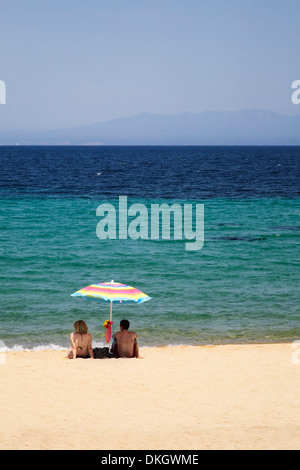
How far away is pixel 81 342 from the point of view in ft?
43.3

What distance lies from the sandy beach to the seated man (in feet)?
0.88

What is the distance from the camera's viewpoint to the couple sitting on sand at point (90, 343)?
43.0 ft

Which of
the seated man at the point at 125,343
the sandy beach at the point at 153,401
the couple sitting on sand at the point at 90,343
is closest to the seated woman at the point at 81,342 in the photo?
the couple sitting on sand at the point at 90,343

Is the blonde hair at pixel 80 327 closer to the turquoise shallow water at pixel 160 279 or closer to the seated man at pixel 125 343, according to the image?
the seated man at pixel 125 343

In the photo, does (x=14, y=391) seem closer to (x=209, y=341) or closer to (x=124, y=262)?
(x=209, y=341)

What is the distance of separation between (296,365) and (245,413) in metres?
3.67

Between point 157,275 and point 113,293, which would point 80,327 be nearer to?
point 113,293

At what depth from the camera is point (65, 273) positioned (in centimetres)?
2384

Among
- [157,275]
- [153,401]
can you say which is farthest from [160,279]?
[153,401]

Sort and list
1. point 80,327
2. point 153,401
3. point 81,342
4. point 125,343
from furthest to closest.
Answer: point 125,343, point 81,342, point 80,327, point 153,401

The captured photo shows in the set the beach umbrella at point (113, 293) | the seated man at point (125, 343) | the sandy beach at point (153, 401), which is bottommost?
the sandy beach at point (153, 401)

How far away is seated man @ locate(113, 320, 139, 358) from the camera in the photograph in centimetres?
1323

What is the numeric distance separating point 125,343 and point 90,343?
0.81m
